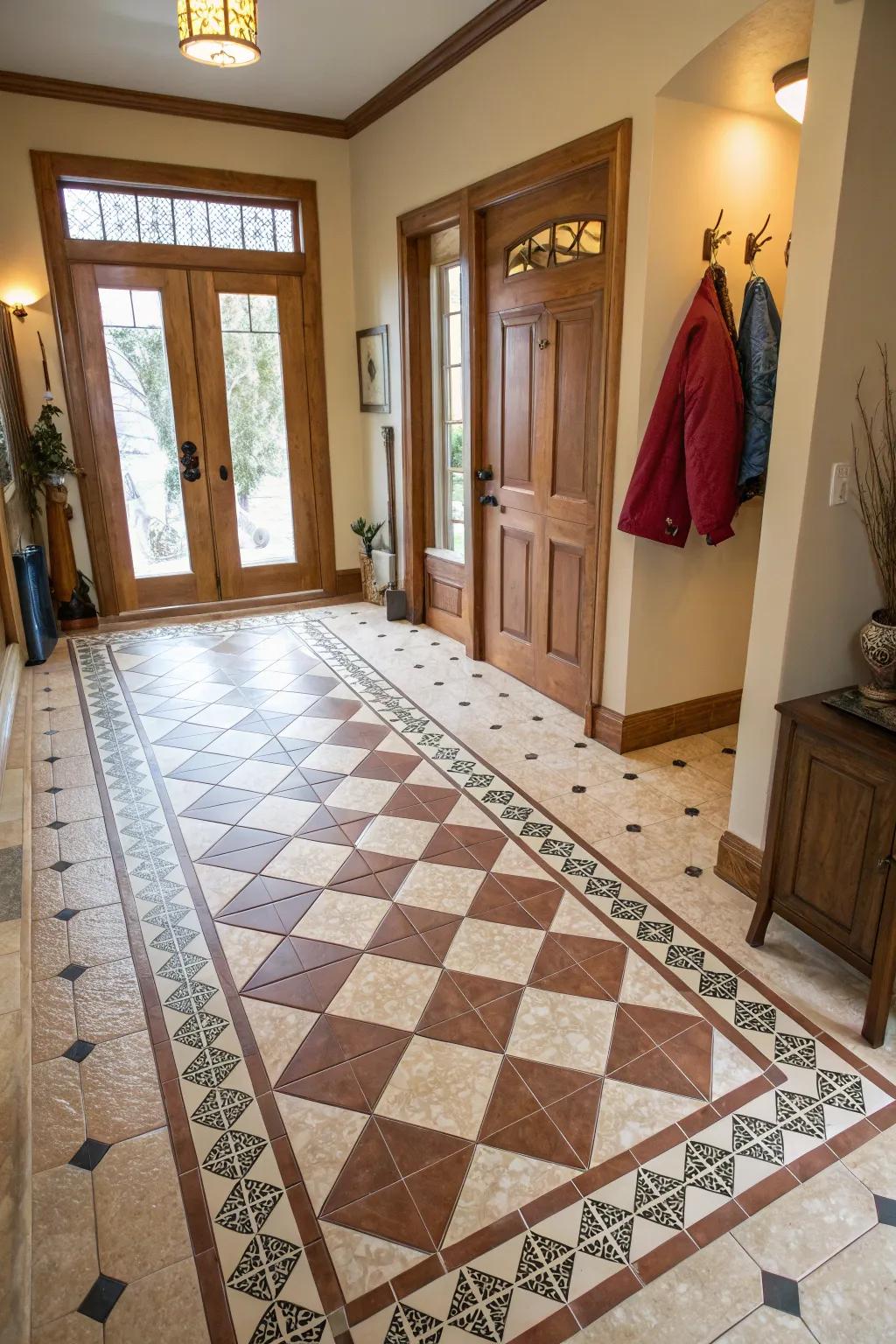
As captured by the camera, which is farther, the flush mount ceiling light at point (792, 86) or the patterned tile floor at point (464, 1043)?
the flush mount ceiling light at point (792, 86)

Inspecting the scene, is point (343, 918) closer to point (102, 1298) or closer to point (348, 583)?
point (102, 1298)

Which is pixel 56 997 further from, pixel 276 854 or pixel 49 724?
pixel 49 724

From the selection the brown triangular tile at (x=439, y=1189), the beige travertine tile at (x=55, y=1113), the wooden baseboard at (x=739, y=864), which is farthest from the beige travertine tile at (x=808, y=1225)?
the beige travertine tile at (x=55, y=1113)

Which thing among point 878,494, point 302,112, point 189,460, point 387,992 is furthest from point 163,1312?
point 302,112

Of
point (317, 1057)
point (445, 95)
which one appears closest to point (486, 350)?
point (445, 95)

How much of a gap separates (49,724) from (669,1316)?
3.68m

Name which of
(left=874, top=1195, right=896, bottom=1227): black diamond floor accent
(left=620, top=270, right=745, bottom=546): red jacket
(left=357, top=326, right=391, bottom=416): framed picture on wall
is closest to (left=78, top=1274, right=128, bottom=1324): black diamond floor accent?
(left=874, top=1195, right=896, bottom=1227): black diamond floor accent

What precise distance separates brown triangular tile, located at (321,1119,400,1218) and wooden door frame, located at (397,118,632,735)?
94.1 inches

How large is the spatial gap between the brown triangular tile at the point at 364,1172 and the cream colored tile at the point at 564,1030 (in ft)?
1.37

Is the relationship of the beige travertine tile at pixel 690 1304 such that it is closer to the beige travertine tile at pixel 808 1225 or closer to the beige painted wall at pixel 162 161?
the beige travertine tile at pixel 808 1225

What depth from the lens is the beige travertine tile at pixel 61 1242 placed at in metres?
1.53

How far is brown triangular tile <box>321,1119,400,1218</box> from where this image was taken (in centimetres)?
172

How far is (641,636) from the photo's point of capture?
12.1ft

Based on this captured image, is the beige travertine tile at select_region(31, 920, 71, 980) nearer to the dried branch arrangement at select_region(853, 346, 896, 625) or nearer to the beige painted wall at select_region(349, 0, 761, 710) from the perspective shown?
the beige painted wall at select_region(349, 0, 761, 710)
